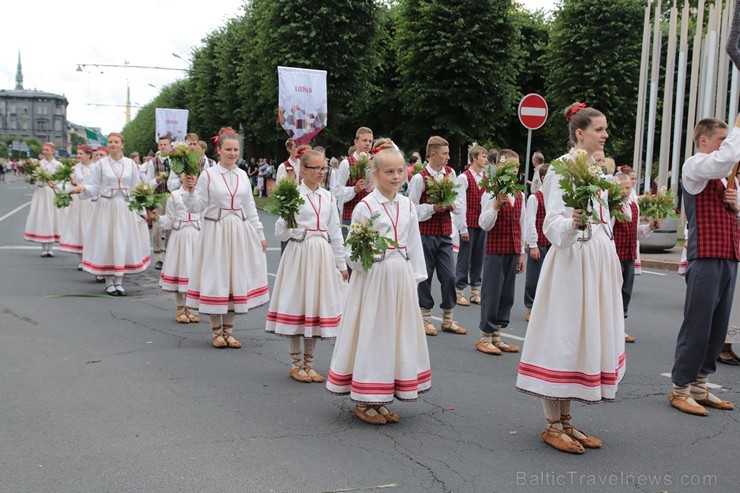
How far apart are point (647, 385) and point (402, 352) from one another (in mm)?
2649

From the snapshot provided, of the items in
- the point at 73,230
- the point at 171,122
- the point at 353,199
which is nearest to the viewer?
the point at 353,199

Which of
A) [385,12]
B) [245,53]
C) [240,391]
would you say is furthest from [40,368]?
[245,53]

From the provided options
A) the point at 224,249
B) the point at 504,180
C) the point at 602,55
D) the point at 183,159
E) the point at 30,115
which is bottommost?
the point at 224,249

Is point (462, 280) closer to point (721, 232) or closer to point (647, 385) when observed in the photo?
point (647, 385)

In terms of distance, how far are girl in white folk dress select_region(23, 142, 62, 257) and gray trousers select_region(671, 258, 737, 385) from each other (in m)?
13.1

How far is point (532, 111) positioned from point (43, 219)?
1051 cm

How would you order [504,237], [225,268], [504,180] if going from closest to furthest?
1. [504,180]
2. [225,268]
3. [504,237]

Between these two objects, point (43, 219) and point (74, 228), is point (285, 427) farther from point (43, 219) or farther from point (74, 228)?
point (43, 219)

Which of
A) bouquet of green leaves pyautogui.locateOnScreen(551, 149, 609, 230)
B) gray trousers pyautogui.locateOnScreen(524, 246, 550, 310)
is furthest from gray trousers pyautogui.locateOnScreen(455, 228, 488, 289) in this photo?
bouquet of green leaves pyautogui.locateOnScreen(551, 149, 609, 230)

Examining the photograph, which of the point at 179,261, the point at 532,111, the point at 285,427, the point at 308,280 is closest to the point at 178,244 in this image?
the point at 179,261

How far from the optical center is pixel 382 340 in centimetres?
537

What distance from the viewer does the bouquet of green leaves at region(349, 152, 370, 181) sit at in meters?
9.96

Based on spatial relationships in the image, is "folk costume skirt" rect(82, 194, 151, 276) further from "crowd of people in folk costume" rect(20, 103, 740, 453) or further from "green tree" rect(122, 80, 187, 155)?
"green tree" rect(122, 80, 187, 155)

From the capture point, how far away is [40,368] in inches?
268
